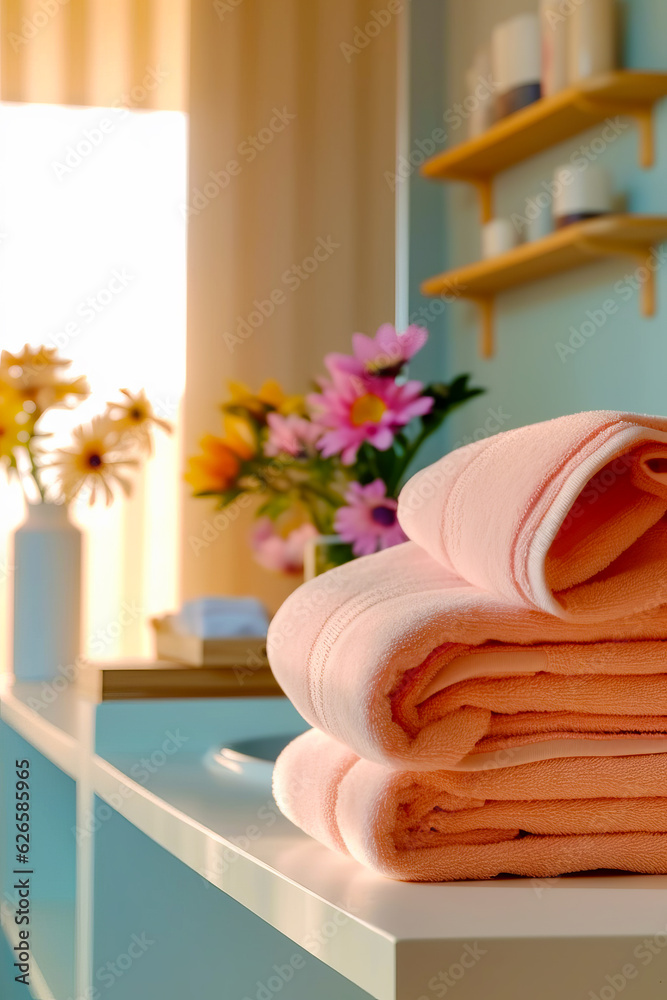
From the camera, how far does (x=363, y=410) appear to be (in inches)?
46.8

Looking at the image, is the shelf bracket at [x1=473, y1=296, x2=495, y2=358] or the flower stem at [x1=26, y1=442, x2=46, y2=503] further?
the shelf bracket at [x1=473, y1=296, x2=495, y2=358]

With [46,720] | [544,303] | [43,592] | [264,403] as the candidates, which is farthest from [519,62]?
[46,720]

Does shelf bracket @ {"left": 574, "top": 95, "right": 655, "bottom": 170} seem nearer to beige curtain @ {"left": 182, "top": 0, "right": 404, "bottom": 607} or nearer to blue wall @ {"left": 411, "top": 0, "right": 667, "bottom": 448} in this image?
blue wall @ {"left": 411, "top": 0, "right": 667, "bottom": 448}

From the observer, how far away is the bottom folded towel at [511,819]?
46 cm

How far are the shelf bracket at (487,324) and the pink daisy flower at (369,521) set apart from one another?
1.16 metres

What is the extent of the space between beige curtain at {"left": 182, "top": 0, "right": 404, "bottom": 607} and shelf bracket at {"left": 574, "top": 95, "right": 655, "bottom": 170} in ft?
2.92

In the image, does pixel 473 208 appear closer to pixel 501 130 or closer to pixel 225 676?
pixel 501 130

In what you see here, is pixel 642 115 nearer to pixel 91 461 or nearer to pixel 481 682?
pixel 91 461

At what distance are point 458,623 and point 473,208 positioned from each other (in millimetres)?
2069

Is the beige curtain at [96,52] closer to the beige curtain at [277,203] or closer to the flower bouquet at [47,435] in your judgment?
the beige curtain at [277,203]

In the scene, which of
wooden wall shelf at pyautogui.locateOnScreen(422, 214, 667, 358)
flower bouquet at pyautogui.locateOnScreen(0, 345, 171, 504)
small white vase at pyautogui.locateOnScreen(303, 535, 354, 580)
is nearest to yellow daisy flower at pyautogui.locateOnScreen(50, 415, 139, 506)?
flower bouquet at pyautogui.locateOnScreen(0, 345, 171, 504)

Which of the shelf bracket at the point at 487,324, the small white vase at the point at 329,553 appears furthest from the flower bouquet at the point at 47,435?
the shelf bracket at the point at 487,324

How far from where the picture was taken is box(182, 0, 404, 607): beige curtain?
2.53m

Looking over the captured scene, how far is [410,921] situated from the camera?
1.30ft
